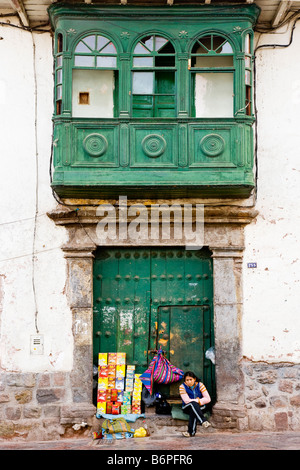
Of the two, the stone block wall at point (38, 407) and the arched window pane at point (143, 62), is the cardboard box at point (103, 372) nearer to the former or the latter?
the stone block wall at point (38, 407)

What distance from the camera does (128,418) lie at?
7660 mm

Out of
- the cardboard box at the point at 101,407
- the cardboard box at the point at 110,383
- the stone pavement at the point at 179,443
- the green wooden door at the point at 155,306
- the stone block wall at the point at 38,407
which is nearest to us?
the stone pavement at the point at 179,443

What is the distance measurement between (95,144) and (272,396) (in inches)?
150

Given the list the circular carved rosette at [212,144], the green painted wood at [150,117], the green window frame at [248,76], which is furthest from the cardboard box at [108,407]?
the green window frame at [248,76]

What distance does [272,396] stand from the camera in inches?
302

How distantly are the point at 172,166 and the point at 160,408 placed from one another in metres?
3.05

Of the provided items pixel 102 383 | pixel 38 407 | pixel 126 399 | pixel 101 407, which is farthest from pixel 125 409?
pixel 38 407

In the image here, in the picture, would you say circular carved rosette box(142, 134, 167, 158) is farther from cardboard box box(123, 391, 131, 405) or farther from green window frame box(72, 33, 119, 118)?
cardboard box box(123, 391, 131, 405)

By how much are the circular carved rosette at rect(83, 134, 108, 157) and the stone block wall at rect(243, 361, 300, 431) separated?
327 cm

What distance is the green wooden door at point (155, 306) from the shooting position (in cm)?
798

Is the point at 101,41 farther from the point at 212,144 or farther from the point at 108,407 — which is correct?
the point at 108,407

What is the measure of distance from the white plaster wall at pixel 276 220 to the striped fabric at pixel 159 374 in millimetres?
939

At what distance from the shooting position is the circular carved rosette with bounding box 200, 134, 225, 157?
24.7ft

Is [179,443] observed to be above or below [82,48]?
below
